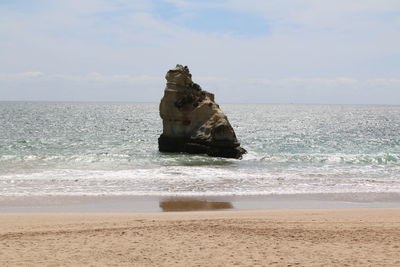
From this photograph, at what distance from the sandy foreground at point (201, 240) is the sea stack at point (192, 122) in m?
19.5

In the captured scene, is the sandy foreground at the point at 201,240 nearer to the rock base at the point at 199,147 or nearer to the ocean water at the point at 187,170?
the ocean water at the point at 187,170

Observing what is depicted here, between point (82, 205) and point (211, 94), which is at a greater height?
point (211, 94)

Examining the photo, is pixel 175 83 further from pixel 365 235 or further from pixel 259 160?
pixel 365 235

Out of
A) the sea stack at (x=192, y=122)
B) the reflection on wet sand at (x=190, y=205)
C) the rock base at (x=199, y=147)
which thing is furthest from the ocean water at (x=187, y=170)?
the reflection on wet sand at (x=190, y=205)

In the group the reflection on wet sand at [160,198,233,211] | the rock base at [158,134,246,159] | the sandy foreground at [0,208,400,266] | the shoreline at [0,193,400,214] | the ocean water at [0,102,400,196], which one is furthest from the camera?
the rock base at [158,134,246,159]

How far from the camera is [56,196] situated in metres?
19.6

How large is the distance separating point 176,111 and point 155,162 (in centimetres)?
530

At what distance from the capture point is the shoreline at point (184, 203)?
17.4 m

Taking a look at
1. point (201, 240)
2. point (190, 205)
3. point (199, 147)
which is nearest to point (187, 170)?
point (199, 147)

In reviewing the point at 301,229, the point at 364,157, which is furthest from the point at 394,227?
the point at 364,157

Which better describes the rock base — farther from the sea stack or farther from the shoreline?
the shoreline

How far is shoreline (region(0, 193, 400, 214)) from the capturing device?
17375mm

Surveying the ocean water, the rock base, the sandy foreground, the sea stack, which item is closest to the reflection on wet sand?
the ocean water

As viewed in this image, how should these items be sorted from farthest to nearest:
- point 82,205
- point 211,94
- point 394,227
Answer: point 211,94
point 82,205
point 394,227
